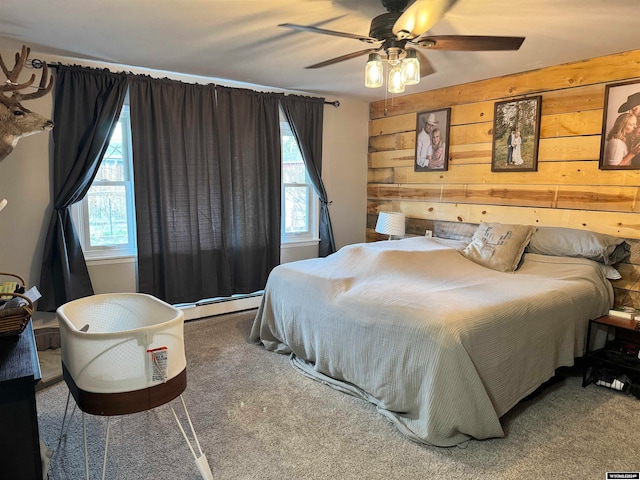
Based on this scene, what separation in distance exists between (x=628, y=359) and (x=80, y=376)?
299 centimetres

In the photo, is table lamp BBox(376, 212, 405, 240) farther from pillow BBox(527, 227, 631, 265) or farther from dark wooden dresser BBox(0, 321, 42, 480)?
dark wooden dresser BBox(0, 321, 42, 480)

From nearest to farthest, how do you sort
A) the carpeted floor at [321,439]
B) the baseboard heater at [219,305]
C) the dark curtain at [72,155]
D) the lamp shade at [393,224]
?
the carpeted floor at [321,439], the dark curtain at [72,155], the baseboard heater at [219,305], the lamp shade at [393,224]

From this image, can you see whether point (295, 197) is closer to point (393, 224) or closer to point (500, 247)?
point (393, 224)

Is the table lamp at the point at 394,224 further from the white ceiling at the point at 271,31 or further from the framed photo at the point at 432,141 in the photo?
the white ceiling at the point at 271,31

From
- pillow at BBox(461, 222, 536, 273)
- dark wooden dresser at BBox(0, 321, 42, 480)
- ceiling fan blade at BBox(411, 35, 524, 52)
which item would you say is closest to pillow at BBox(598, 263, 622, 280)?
pillow at BBox(461, 222, 536, 273)

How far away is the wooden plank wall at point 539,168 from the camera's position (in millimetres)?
3166

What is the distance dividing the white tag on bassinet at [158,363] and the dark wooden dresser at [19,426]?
0.35m

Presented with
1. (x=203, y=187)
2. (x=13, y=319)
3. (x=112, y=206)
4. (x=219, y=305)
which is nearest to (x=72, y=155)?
(x=112, y=206)

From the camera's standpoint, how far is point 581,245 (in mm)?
3111

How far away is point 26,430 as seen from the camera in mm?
1304

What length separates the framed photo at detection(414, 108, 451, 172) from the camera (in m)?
4.28

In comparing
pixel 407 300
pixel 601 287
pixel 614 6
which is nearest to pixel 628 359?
pixel 601 287

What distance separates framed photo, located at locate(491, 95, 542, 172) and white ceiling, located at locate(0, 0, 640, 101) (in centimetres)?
29

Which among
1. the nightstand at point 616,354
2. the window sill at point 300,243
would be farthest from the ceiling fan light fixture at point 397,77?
the window sill at point 300,243
